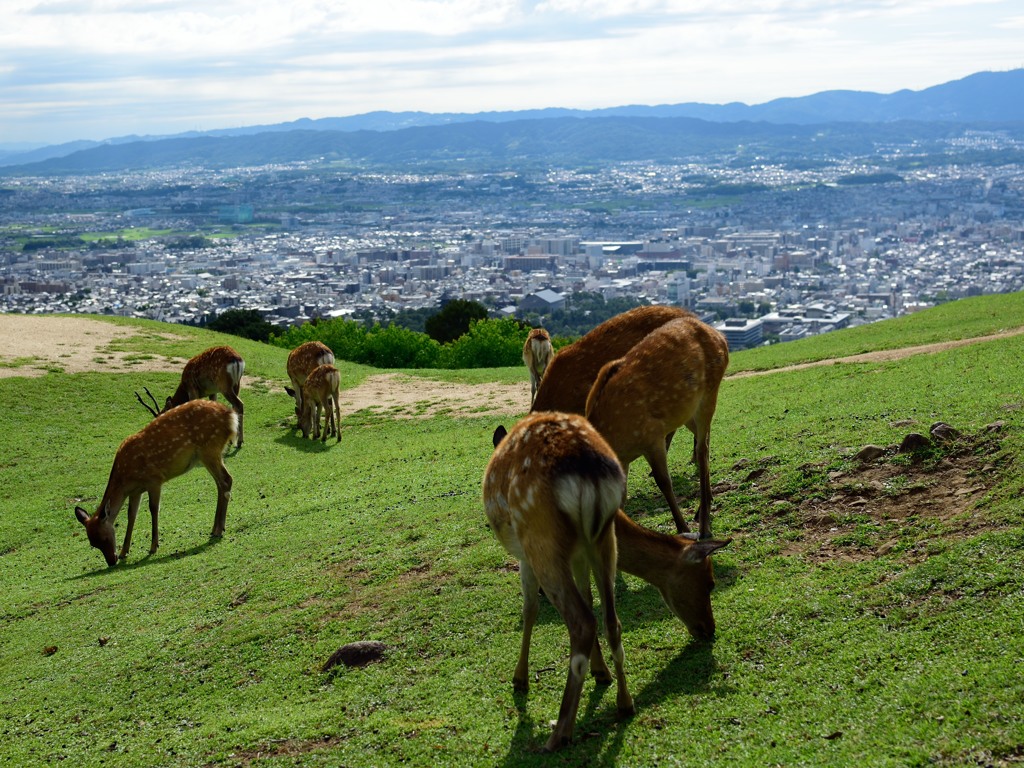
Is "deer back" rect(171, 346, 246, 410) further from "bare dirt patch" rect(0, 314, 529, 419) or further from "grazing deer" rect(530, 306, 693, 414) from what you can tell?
"grazing deer" rect(530, 306, 693, 414)

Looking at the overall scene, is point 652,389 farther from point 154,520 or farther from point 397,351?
point 397,351

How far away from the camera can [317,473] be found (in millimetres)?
16094

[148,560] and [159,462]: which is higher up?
[159,462]

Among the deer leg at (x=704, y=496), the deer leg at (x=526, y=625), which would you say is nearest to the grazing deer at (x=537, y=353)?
the deer leg at (x=704, y=496)

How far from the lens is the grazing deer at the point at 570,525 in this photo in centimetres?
568

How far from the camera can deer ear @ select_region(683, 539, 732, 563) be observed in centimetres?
668

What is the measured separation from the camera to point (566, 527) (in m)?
5.75

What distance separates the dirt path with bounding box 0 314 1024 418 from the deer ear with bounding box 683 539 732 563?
12882 mm

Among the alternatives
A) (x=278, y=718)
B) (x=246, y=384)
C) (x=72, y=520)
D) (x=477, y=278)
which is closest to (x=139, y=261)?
(x=477, y=278)

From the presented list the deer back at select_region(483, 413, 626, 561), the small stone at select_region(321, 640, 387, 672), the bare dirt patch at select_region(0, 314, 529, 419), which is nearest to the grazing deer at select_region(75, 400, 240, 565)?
the small stone at select_region(321, 640, 387, 672)

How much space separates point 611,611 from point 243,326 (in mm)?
43931

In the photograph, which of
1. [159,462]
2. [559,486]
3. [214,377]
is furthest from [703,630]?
[214,377]

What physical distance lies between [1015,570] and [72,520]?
1292 centimetres

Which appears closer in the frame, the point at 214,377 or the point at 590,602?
the point at 590,602
